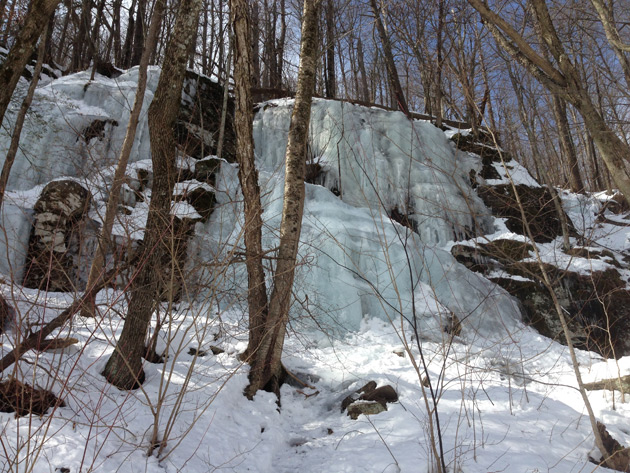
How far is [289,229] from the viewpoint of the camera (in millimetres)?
4008

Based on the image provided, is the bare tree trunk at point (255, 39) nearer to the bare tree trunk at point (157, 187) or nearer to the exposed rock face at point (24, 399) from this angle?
the bare tree trunk at point (157, 187)

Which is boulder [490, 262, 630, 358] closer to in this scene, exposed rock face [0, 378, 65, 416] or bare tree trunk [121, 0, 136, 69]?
exposed rock face [0, 378, 65, 416]

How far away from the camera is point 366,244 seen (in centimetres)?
759

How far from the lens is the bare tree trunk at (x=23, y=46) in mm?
2111

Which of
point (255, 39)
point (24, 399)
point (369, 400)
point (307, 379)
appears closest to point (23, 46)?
point (24, 399)

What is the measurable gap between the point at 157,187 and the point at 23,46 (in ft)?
4.25

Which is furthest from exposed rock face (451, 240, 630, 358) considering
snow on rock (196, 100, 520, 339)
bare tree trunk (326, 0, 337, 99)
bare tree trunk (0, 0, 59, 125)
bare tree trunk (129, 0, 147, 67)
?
bare tree trunk (129, 0, 147, 67)

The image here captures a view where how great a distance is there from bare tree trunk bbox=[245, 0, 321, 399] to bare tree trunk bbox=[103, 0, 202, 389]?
3.61ft

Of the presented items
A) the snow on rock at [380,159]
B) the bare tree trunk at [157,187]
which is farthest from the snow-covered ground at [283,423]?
the snow on rock at [380,159]

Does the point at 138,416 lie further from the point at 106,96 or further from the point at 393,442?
the point at 106,96

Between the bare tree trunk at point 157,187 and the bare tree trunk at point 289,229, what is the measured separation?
110 centimetres

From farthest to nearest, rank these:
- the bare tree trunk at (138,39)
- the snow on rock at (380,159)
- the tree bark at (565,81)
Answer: the bare tree trunk at (138,39), the snow on rock at (380,159), the tree bark at (565,81)

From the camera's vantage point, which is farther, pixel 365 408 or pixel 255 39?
pixel 255 39

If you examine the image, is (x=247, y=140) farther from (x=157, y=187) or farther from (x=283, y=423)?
(x=283, y=423)
